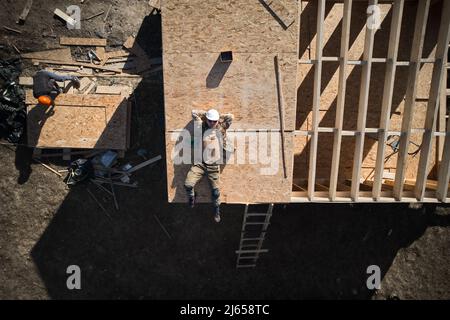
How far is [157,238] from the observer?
10078mm

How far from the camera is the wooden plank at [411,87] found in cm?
736

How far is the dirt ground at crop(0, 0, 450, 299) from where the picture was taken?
9.85 m

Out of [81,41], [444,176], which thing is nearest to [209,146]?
[444,176]

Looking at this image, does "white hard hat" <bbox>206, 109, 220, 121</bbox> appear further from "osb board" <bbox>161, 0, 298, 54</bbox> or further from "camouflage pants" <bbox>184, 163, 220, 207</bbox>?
"osb board" <bbox>161, 0, 298, 54</bbox>

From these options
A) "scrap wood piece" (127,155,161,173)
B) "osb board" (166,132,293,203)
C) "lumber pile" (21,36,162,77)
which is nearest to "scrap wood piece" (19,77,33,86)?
"lumber pile" (21,36,162,77)

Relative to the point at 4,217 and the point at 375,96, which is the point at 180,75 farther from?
the point at 4,217

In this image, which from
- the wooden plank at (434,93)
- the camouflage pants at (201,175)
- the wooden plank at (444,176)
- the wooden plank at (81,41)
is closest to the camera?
the camouflage pants at (201,175)

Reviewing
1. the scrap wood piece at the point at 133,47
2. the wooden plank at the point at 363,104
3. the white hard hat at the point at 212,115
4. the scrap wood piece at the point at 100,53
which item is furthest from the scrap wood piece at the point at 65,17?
the wooden plank at the point at 363,104

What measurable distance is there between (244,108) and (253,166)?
1.19 metres

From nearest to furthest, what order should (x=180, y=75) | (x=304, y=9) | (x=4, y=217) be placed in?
(x=180, y=75) < (x=304, y=9) < (x=4, y=217)

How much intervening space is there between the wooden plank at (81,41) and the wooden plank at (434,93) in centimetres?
817

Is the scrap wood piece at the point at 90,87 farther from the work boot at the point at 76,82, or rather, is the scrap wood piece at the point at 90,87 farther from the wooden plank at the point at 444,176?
the wooden plank at the point at 444,176
